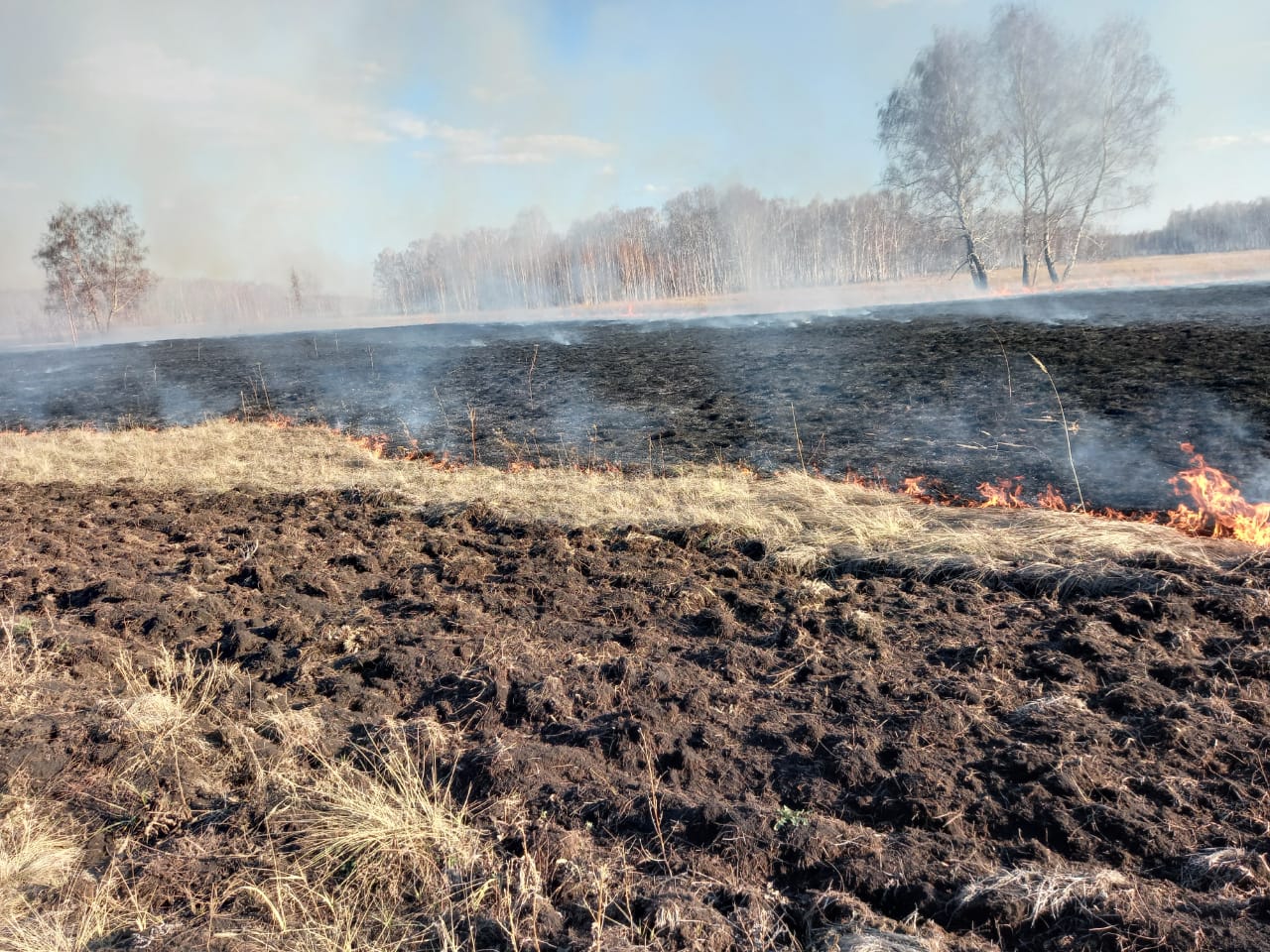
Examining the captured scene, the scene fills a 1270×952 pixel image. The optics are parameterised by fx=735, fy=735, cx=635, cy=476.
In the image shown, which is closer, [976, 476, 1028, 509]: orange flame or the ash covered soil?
the ash covered soil

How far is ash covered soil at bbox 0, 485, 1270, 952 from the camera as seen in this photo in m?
2.27

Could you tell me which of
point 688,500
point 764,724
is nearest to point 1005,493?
point 688,500

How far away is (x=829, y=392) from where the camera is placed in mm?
12570

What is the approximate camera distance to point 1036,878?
229 cm

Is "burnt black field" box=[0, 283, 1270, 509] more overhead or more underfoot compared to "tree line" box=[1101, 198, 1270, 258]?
more underfoot

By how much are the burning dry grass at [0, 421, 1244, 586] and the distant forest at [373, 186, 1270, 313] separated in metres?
46.9

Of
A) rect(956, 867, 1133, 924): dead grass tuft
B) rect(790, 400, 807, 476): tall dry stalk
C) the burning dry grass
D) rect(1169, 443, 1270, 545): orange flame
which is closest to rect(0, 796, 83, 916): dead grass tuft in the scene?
rect(956, 867, 1133, 924): dead grass tuft

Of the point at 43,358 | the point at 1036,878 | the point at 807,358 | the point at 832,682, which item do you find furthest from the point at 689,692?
the point at 43,358

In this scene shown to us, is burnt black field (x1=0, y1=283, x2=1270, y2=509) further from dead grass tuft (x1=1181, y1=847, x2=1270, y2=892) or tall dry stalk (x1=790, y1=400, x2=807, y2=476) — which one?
dead grass tuft (x1=1181, y1=847, x2=1270, y2=892)

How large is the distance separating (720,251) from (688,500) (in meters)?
57.8

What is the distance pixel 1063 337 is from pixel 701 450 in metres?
Result: 9.81

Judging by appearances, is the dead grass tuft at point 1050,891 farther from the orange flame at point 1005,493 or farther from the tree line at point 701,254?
the tree line at point 701,254

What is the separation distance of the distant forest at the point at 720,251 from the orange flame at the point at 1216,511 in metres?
48.8

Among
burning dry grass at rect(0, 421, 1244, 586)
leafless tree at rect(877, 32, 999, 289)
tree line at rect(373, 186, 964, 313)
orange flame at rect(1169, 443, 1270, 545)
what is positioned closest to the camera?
burning dry grass at rect(0, 421, 1244, 586)
